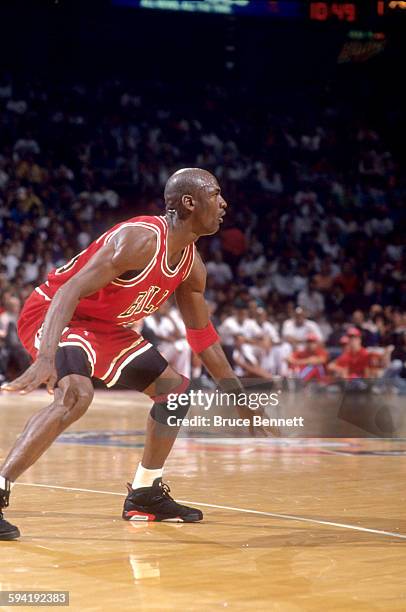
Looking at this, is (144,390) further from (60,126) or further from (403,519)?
(60,126)

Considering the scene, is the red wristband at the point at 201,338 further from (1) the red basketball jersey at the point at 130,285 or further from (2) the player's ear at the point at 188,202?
(2) the player's ear at the point at 188,202

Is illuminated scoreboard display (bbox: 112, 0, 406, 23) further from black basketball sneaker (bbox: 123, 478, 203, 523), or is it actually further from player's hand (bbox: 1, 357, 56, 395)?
player's hand (bbox: 1, 357, 56, 395)

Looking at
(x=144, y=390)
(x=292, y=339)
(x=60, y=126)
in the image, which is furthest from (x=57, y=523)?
(x=60, y=126)

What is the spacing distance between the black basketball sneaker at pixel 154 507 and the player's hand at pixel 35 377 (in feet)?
3.27

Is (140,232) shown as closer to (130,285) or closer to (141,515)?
(130,285)

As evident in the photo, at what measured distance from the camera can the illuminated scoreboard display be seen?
53.2ft

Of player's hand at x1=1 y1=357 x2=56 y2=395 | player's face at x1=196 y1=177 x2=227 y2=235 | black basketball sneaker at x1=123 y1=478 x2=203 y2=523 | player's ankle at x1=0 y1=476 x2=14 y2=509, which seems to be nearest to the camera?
player's hand at x1=1 y1=357 x2=56 y2=395

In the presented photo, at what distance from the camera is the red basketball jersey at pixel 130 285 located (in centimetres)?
476

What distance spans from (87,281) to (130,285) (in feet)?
1.19

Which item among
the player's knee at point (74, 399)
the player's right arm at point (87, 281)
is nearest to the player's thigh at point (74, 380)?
the player's knee at point (74, 399)

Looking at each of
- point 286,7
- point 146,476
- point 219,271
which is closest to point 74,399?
point 146,476

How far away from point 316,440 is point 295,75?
13.1 metres

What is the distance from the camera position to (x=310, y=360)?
14.0 metres

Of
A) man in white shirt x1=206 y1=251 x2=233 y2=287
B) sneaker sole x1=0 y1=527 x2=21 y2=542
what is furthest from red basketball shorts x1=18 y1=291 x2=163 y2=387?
man in white shirt x1=206 y1=251 x2=233 y2=287
